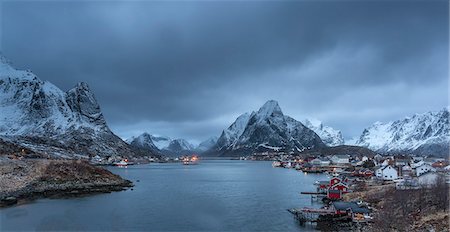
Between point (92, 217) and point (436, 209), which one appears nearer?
point (436, 209)

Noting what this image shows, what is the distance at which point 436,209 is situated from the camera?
139 ft

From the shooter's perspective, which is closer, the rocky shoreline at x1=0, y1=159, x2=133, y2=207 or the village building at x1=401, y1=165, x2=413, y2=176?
the rocky shoreline at x1=0, y1=159, x2=133, y2=207

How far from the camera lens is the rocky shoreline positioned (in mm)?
64812

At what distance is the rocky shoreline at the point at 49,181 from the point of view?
64812 mm

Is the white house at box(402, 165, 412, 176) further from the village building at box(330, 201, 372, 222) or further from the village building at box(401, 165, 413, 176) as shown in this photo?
the village building at box(330, 201, 372, 222)

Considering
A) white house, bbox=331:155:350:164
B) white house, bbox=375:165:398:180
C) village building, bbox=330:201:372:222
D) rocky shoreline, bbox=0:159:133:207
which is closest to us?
village building, bbox=330:201:372:222

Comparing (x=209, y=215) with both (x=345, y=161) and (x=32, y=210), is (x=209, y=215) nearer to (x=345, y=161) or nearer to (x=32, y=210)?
(x=32, y=210)

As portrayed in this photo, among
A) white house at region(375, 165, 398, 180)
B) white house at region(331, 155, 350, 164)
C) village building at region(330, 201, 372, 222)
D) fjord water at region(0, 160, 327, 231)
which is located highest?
white house at region(331, 155, 350, 164)

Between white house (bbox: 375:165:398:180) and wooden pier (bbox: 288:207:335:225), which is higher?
white house (bbox: 375:165:398:180)

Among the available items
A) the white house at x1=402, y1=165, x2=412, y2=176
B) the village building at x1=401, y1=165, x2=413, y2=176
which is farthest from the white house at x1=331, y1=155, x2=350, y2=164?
the village building at x1=401, y1=165, x2=413, y2=176

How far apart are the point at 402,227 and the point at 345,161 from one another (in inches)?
5909

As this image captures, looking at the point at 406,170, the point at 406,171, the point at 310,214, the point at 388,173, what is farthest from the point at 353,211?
the point at 406,170

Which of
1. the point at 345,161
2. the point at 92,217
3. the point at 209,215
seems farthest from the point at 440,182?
the point at 345,161

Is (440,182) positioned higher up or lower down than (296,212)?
higher up
